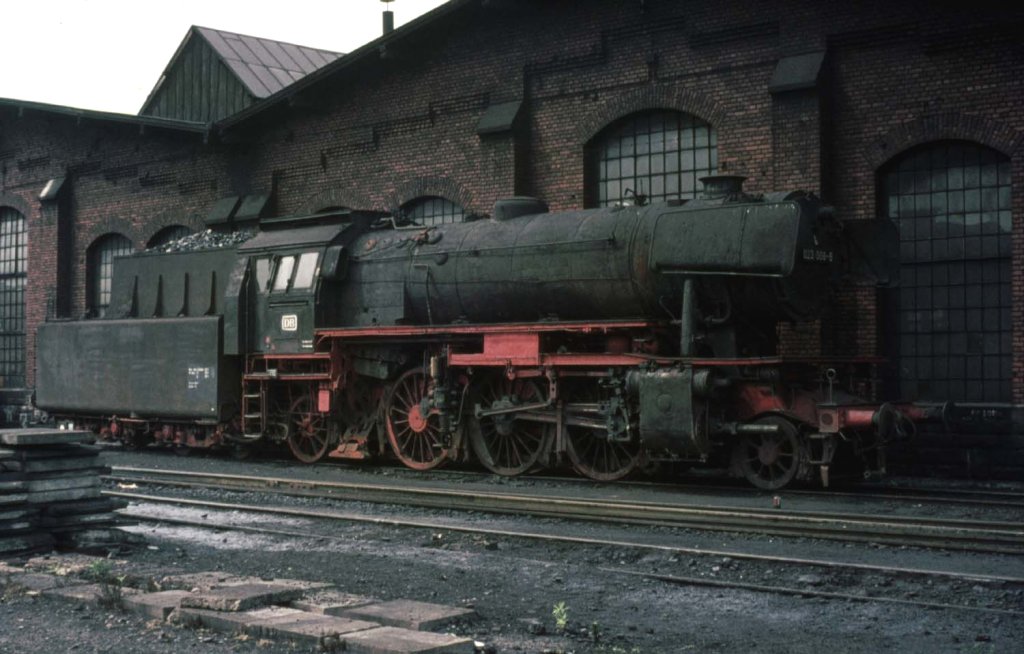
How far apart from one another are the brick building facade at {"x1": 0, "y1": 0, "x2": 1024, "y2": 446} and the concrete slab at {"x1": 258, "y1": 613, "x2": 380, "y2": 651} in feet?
36.0

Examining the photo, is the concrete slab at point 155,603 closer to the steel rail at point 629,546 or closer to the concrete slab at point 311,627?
the concrete slab at point 311,627

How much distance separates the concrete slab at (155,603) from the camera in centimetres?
633

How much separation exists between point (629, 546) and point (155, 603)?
→ 146 inches

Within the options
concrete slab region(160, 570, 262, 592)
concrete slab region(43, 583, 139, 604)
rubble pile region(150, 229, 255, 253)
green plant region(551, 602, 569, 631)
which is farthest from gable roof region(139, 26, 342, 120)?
green plant region(551, 602, 569, 631)

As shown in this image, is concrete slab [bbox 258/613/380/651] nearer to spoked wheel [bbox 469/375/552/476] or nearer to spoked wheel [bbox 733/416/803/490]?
spoked wheel [bbox 733/416/803/490]

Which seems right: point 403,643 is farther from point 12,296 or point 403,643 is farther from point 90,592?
point 12,296

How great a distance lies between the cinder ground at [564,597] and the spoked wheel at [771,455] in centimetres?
282

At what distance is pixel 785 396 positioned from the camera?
39.8ft

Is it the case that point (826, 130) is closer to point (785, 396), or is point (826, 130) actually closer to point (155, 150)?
point (785, 396)

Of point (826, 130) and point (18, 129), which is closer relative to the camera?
point (826, 130)

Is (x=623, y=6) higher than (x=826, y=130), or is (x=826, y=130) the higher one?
(x=623, y=6)

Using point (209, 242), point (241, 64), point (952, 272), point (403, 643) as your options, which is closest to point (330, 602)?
point (403, 643)

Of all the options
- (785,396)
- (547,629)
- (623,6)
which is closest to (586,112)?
(623,6)

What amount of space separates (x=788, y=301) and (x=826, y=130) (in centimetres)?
466
